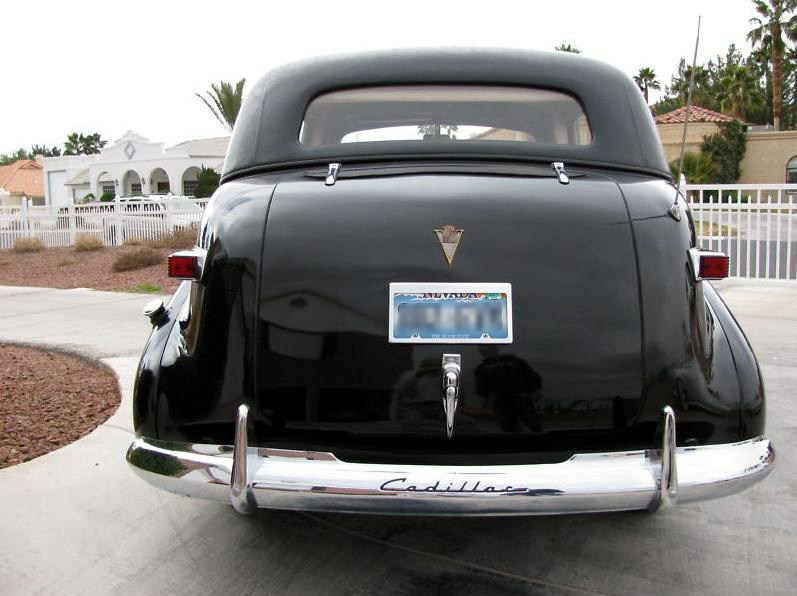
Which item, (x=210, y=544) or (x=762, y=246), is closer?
(x=210, y=544)

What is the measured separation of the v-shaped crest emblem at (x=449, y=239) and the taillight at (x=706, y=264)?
29.3 inches

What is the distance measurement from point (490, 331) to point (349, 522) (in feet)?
4.06

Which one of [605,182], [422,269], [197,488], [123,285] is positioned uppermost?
[605,182]

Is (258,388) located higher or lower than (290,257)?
lower

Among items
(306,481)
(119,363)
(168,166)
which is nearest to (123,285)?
(119,363)

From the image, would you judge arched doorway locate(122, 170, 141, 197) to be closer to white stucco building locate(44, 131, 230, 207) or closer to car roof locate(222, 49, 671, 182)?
white stucco building locate(44, 131, 230, 207)

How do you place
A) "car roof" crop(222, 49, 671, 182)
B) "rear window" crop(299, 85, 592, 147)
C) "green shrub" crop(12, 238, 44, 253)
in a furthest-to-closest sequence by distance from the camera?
"green shrub" crop(12, 238, 44, 253) < "rear window" crop(299, 85, 592, 147) < "car roof" crop(222, 49, 671, 182)

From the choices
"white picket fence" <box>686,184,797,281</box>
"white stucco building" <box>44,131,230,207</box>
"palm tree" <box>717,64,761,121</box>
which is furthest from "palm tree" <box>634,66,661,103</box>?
"white picket fence" <box>686,184,797,281</box>

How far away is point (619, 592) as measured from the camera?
228 centimetres

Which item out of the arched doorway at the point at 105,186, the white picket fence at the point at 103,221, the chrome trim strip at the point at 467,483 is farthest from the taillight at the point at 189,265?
the arched doorway at the point at 105,186

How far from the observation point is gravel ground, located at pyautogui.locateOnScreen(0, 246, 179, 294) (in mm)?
10586

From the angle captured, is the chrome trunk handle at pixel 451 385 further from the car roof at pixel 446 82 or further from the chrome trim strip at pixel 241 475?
the car roof at pixel 446 82

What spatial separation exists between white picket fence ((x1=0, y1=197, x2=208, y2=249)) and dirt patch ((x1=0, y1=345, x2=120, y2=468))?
8919 millimetres

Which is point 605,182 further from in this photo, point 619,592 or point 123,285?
point 123,285
